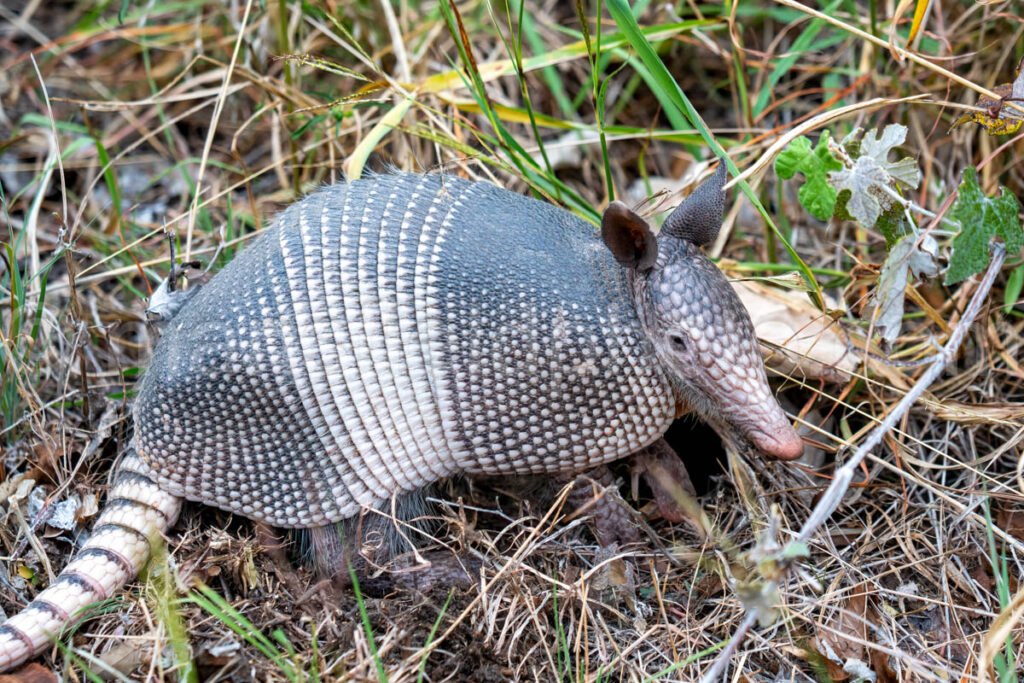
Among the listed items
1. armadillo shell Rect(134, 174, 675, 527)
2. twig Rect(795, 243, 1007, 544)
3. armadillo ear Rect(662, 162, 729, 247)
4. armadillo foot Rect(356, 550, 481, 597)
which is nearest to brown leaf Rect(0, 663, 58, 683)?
armadillo shell Rect(134, 174, 675, 527)

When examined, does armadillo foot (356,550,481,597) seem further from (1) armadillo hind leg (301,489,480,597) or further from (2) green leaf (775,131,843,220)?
(2) green leaf (775,131,843,220)

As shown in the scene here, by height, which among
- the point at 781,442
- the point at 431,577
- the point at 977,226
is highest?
the point at 977,226

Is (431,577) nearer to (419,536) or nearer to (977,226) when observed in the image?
(419,536)

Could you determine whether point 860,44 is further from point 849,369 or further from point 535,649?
point 535,649

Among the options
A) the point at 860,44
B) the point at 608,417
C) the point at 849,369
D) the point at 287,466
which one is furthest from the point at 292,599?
the point at 860,44

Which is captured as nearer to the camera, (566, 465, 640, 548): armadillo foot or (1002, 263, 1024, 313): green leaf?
(566, 465, 640, 548): armadillo foot

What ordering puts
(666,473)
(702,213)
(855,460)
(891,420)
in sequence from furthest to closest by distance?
(666,473), (702,213), (891,420), (855,460)

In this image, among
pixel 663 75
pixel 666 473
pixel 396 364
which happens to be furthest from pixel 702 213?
pixel 396 364
